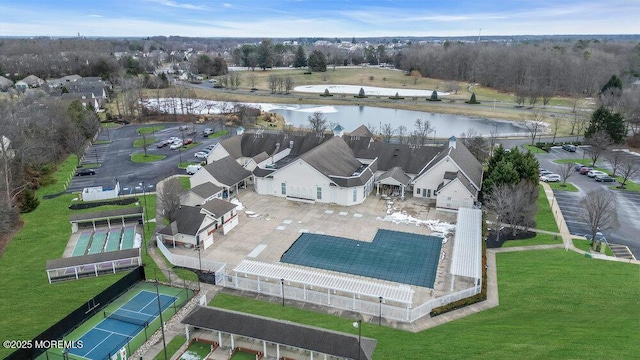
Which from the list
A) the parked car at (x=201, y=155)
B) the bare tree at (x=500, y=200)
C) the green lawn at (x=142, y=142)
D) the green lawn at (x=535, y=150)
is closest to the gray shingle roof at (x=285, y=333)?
the bare tree at (x=500, y=200)

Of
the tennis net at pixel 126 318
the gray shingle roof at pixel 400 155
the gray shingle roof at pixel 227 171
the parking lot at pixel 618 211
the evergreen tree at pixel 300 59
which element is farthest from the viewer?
the evergreen tree at pixel 300 59

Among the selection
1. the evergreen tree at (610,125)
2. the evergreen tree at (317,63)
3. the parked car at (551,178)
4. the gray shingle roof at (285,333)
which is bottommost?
the gray shingle roof at (285,333)

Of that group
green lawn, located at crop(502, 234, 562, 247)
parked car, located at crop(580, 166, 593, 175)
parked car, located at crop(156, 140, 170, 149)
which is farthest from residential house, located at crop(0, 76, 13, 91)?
parked car, located at crop(580, 166, 593, 175)

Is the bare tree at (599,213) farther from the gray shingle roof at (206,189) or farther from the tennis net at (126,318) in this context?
the tennis net at (126,318)

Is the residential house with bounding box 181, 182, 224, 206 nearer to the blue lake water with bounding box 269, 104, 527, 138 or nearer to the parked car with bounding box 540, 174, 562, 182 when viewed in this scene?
the parked car with bounding box 540, 174, 562, 182

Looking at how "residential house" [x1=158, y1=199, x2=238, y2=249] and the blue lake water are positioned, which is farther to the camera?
the blue lake water

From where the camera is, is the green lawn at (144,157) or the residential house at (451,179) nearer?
the residential house at (451,179)

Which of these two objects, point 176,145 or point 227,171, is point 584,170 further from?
point 176,145
